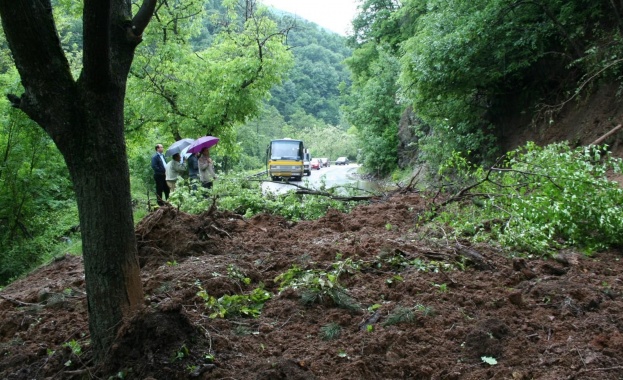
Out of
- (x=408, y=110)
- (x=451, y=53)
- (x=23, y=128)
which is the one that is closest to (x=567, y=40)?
(x=451, y=53)

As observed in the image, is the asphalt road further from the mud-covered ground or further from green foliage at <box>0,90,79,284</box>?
green foliage at <box>0,90,79,284</box>

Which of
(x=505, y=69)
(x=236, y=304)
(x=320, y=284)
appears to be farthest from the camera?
(x=505, y=69)

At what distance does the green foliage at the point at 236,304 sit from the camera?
13.4ft

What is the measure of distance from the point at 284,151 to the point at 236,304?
98.6 ft

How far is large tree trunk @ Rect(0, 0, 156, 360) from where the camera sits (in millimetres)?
3150

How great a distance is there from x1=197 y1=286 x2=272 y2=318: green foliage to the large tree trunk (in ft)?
2.41

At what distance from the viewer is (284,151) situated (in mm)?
34031

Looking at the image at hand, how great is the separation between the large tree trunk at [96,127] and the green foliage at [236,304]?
2.41ft

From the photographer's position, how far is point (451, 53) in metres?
13.1

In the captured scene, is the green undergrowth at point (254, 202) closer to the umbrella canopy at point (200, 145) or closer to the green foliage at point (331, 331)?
the umbrella canopy at point (200, 145)

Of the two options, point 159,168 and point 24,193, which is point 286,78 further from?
point 24,193

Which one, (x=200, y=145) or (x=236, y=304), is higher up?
(x=200, y=145)

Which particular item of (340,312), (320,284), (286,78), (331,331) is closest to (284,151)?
(286,78)

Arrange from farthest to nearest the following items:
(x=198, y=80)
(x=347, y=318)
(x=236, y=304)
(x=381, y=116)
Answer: (x=381, y=116) → (x=198, y=80) → (x=236, y=304) → (x=347, y=318)
